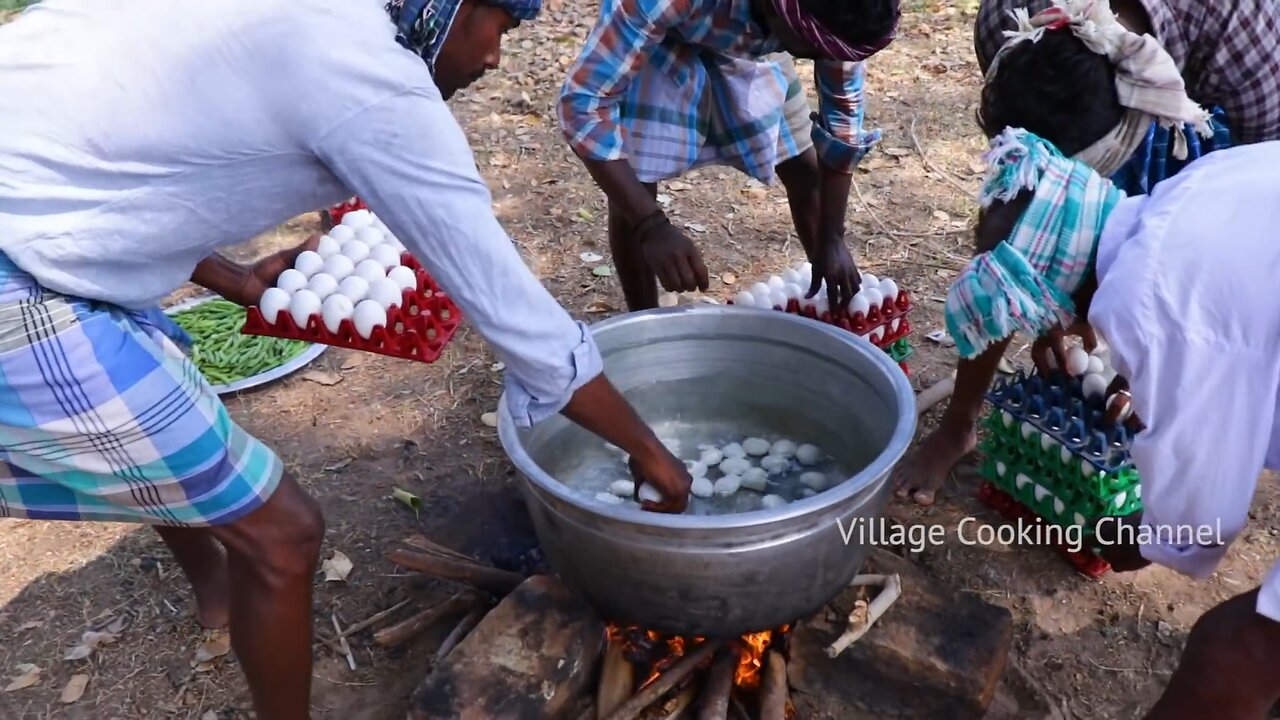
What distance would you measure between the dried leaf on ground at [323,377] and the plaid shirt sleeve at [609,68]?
118 centimetres

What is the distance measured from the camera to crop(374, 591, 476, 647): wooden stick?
2199 mm

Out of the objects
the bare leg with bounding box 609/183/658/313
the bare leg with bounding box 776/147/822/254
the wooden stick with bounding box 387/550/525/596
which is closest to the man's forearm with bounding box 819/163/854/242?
the bare leg with bounding box 776/147/822/254

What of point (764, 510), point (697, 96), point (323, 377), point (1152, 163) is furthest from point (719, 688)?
point (323, 377)

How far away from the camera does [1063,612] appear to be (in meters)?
2.27

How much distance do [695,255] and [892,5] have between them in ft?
2.34

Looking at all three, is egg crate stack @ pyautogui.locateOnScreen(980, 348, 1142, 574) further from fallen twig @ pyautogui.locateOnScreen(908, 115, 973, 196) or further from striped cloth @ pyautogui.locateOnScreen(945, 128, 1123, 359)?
fallen twig @ pyautogui.locateOnScreen(908, 115, 973, 196)

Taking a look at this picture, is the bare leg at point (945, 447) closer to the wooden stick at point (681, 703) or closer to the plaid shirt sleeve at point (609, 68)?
the wooden stick at point (681, 703)

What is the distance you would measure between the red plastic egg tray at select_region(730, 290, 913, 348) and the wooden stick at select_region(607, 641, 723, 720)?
3.01ft

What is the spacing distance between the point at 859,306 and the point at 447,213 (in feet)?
4.97

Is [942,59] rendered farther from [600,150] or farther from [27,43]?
[27,43]

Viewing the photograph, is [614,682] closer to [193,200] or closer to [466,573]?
[466,573]

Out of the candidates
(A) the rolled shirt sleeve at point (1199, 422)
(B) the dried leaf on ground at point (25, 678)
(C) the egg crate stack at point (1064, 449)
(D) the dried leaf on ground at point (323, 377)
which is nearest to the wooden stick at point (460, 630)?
(B) the dried leaf on ground at point (25, 678)

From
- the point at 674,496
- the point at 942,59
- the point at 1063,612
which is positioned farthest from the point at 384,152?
the point at 942,59

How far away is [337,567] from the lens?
95.6 inches
